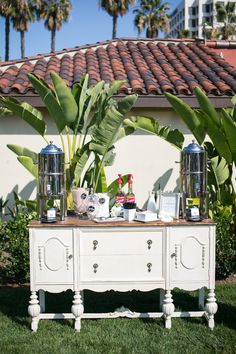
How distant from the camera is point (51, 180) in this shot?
198 inches

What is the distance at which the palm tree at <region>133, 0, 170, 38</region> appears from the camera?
38.1 m

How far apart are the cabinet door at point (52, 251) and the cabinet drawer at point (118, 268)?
0.18m

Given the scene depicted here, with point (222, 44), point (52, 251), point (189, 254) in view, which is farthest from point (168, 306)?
point (222, 44)

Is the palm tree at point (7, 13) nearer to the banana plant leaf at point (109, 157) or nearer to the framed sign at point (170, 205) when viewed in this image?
the banana plant leaf at point (109, 157)

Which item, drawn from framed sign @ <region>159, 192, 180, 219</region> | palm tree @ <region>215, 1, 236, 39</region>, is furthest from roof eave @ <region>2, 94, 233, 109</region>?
palm tree @ <region>215, 1, 236, 39</region>

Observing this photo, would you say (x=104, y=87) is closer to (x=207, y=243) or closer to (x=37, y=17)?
(x=207, y=243)

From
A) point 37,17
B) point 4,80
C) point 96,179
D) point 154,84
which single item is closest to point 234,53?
point 154,84

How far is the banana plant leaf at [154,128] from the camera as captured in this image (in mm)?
6297

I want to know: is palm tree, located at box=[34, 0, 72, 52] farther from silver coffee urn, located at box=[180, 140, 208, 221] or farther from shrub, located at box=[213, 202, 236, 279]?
silver coffee urn, located at box=[180, 140, 208, 221]

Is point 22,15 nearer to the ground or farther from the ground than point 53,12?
nearer to the ground

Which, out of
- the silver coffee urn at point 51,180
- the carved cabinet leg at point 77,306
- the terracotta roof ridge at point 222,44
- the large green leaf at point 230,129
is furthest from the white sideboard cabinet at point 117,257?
the terracotta roof ridge at point 222,44

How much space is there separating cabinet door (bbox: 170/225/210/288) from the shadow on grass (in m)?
0.61

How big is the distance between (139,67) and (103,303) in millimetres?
5022

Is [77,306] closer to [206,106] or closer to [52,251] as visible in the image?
[52,251]
